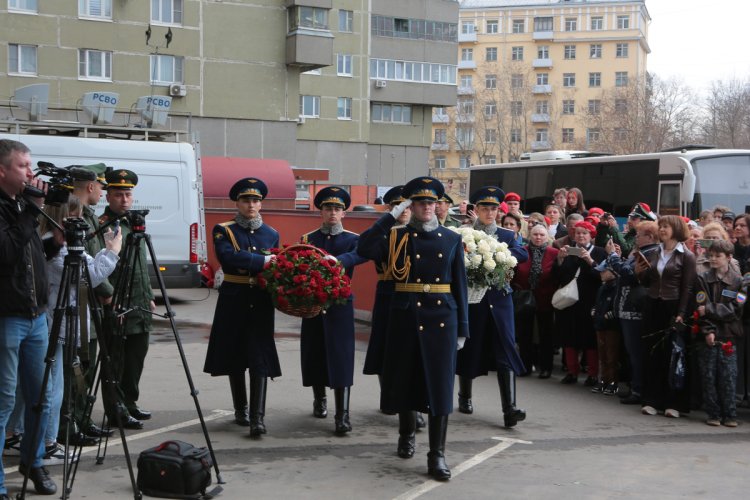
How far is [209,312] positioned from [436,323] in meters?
11.2

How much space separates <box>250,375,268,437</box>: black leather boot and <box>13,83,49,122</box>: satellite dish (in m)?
12.5

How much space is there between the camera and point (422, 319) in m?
7.52

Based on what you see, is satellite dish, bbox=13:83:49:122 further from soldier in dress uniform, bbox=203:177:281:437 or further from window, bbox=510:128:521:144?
window, bbox=510:128:521:144

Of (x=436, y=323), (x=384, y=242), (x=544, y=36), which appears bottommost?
(x=436, y=323)

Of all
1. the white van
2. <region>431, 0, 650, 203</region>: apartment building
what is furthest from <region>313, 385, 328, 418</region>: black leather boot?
<region>431, 0, 650, 203</region>: apartment building

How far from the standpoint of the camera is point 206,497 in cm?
659

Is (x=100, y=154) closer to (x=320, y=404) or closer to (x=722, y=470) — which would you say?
(x=320, y=404)

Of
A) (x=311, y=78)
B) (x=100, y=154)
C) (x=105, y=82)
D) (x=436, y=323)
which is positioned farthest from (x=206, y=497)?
(x=311, y=78)

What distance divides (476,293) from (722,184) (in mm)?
14571

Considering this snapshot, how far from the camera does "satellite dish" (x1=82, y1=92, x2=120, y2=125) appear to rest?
66.5 feet

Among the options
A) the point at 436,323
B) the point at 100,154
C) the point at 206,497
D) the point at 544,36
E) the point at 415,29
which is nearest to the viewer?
the point at 206,497

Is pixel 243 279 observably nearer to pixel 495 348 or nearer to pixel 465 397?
pixel 495 348

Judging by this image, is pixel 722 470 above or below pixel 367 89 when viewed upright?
below

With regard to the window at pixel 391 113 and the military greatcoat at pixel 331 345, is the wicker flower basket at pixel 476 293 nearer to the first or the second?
the military greatcoat at pixel 331 345
